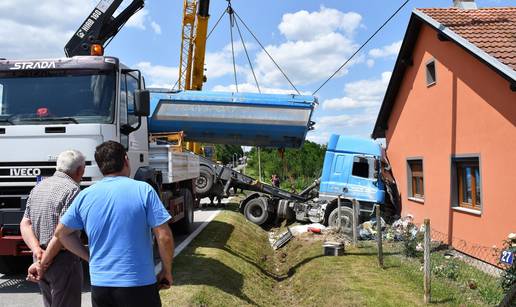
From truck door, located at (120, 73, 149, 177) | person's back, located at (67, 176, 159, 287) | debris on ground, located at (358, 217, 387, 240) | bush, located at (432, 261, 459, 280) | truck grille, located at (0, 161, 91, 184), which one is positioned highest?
truck door, located at (120, 73, 149, 177)

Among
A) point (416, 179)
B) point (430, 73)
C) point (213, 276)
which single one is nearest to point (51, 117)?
point (213, 276)

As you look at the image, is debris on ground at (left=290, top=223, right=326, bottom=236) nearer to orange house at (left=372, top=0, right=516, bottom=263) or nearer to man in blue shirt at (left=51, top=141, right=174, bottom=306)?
orange house at (left=372, top=0, right=516, bottom=263)

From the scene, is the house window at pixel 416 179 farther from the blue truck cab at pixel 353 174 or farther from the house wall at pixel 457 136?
the blue truck cab at pixel 353 174

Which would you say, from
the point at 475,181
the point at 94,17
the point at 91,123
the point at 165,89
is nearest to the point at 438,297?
the point at 475,181

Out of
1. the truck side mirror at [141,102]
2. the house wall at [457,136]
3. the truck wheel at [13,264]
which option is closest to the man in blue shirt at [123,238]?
the truck side mirror at [141,102]

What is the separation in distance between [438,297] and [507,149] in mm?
3550

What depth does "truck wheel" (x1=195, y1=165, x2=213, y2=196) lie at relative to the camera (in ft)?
59.5

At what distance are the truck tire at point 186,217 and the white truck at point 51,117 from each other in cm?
428

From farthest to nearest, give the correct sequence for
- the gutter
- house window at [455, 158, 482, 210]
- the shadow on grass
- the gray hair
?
house window at [455, 158, 482, 210] → the gutter → the shadow on grass → the gray hair

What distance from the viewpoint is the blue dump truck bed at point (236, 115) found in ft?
44.5

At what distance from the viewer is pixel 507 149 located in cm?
903

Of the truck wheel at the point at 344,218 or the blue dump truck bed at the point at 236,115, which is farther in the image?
the truck wheel at the point at 344,218

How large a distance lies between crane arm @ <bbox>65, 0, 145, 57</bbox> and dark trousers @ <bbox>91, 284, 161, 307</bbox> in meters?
8.23

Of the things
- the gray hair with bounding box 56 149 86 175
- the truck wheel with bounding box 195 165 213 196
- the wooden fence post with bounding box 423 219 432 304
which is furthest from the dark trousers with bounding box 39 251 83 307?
the truck wheel with bounding box 195 165 213 196
